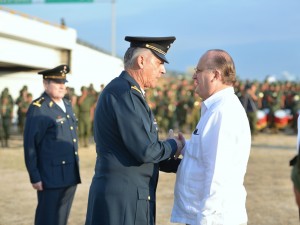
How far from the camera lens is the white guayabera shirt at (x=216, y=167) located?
2.68 meters

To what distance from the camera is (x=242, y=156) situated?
109 inches

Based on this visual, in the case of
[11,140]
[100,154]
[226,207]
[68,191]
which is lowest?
[11,140]

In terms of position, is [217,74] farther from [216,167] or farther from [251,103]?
[251,103]

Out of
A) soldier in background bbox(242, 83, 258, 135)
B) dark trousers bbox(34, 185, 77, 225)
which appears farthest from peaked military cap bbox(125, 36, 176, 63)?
soldier in background bbox(242, 83, 258, 135)

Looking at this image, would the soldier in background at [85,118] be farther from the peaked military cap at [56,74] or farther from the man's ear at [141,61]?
the man's ear at [141,61]

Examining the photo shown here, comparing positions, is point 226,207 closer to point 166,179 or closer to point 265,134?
point 166,179

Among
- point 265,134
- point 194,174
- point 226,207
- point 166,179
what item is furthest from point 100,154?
point 265,134

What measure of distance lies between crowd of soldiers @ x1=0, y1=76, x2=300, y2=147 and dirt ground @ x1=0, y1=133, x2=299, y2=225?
206 centimetres

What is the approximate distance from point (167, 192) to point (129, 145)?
5.65 metres

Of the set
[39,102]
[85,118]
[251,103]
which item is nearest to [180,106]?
[251,103]

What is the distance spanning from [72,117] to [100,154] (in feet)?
6.07

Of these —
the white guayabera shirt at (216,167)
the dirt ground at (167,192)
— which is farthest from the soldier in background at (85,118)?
the white guayabera shirt at (216,167)

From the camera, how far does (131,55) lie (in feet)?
10.2

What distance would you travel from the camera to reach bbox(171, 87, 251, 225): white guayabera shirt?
2.68 metres
